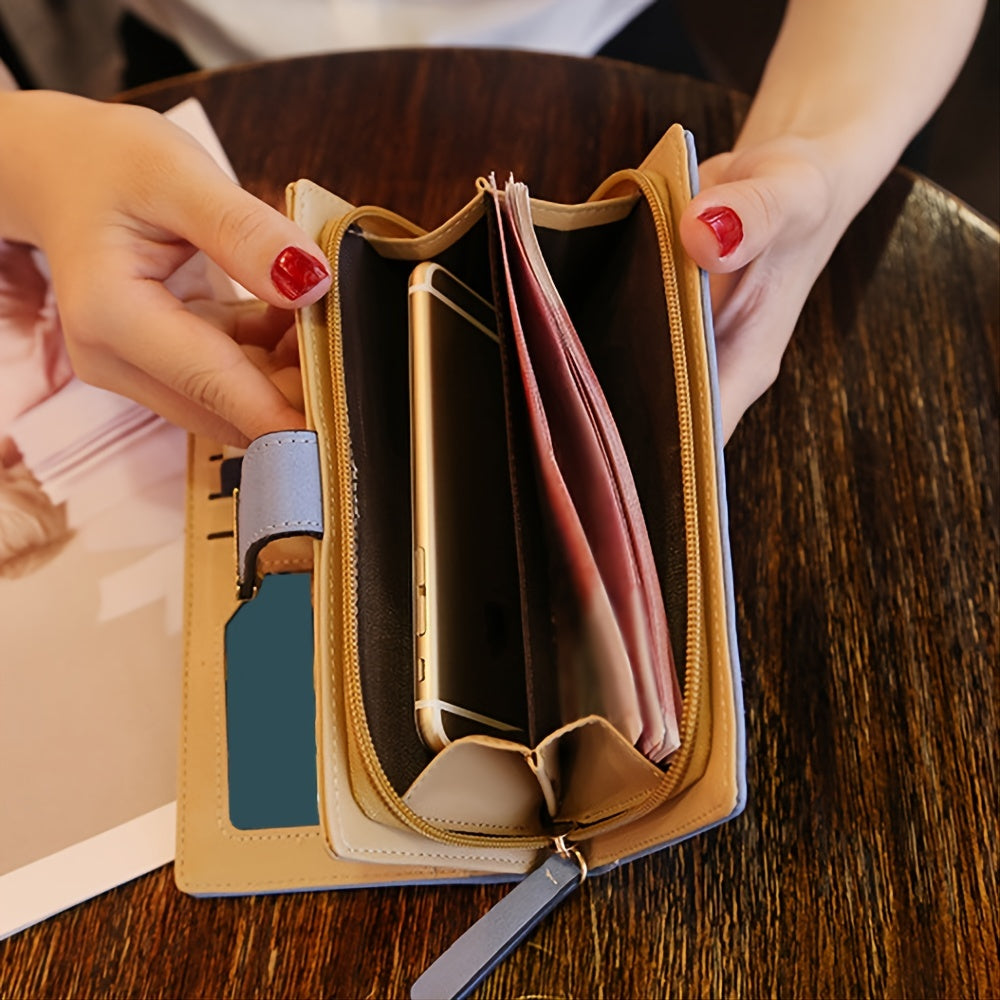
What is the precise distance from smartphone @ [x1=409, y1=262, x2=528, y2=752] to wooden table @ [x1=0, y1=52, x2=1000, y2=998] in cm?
15

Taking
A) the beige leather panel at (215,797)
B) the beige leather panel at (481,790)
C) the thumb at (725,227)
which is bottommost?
the beige leather panel at (215,797)

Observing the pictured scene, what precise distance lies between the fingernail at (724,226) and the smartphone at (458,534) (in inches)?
6.9

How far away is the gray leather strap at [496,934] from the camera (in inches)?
19.1

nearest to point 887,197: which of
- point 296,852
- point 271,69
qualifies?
point 271,69

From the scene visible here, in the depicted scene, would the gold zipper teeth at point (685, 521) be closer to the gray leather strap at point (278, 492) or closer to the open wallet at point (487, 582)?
the open wallet at point (487, 582)

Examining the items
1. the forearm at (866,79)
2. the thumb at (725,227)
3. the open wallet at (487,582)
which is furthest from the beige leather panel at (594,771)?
the forearm at (866,79)

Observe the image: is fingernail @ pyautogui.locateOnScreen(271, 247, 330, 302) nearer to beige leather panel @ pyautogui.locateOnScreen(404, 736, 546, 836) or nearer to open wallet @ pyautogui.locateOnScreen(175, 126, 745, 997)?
open wallet @ pyautogui.locateOnScreen(175, 126, 745, 997)

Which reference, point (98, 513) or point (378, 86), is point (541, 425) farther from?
point (378, 86)

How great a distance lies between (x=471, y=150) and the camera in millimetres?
823

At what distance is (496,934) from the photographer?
1.61 feet

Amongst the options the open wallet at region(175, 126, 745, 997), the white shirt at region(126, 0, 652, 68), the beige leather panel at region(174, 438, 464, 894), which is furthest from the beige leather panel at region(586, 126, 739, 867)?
the white shirt at region(126, 0, 652, 68)

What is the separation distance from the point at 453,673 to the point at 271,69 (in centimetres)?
69

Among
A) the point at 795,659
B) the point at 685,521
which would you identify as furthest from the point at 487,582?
the point at 795,659

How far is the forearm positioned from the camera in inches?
26.4
